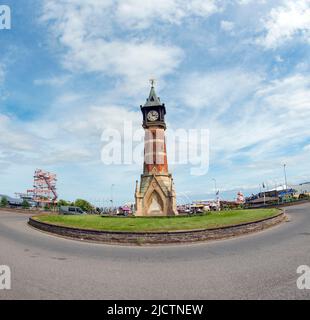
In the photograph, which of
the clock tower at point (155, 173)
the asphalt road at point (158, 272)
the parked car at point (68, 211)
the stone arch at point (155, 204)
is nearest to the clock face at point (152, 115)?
the clock tower at point (155, 173)

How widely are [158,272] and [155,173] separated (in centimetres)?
3079

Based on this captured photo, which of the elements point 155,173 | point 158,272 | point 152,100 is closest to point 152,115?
point 152,100

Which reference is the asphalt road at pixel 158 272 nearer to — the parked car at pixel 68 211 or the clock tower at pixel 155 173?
the clock tower at pixel 155 173

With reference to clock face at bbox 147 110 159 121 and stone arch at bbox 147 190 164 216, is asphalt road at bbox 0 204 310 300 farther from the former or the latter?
clock face at bbox 147 110 159 121

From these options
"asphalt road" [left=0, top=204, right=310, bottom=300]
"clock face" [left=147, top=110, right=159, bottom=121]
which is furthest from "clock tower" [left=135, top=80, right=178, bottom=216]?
"asphalt road" [left=0, top=204, right=310, bottom=300]

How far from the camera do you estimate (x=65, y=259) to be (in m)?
11.5

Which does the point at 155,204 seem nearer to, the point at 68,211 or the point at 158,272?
the point at 68,211

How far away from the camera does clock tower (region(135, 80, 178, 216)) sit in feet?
128

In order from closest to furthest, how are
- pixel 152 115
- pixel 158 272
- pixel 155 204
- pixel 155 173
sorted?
pixel 158 272
pixel 155 204
pixel 155 173
pixel 152 115

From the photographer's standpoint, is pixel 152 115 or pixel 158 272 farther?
pixel 152 115

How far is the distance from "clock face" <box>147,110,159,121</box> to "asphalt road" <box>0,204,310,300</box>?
30.1 metres

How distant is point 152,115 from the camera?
4241 centimetres

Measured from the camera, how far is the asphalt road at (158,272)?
22.7 ft
